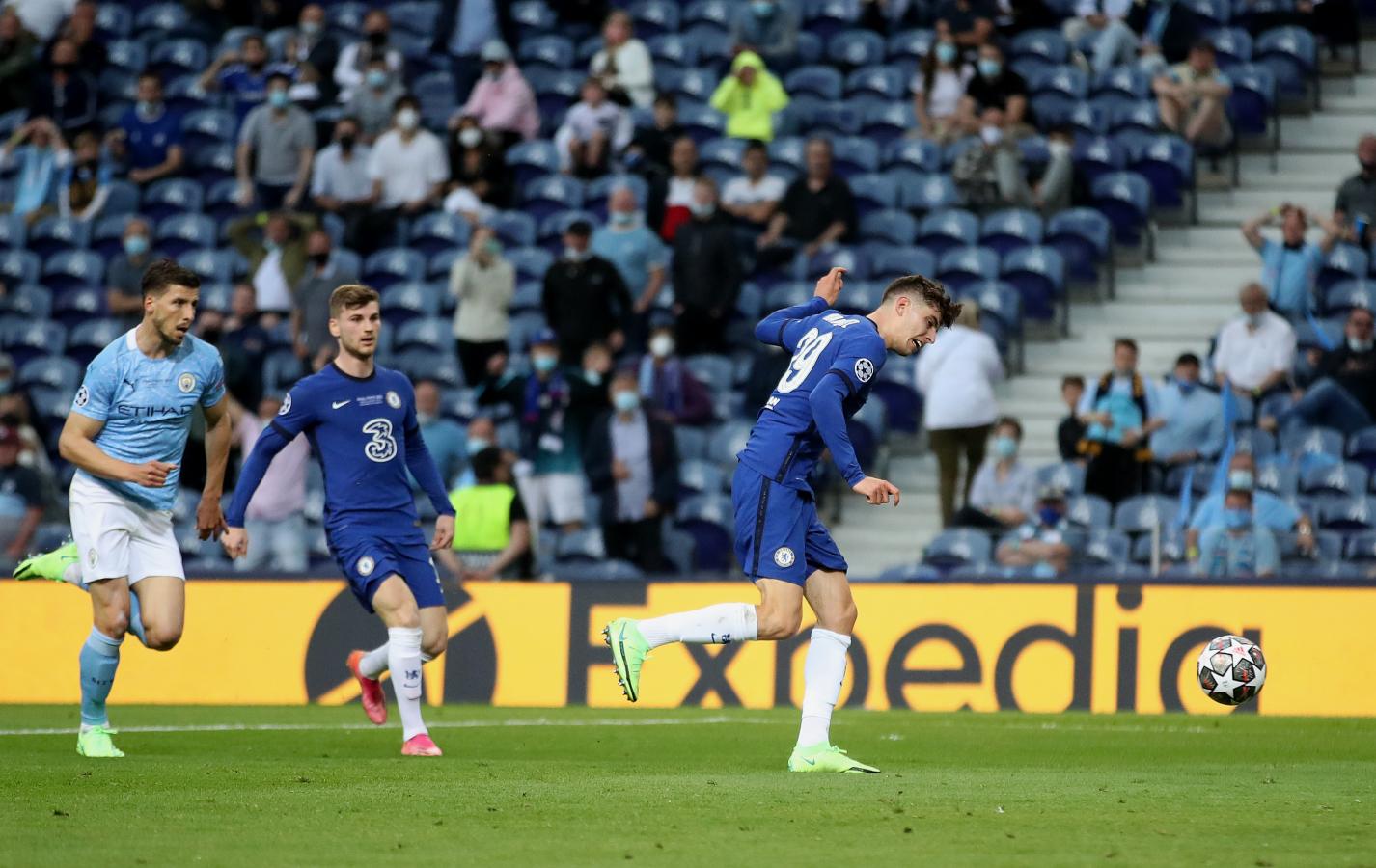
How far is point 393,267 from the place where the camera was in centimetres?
2045

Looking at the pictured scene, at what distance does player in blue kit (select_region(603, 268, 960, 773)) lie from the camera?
8734 millimetres

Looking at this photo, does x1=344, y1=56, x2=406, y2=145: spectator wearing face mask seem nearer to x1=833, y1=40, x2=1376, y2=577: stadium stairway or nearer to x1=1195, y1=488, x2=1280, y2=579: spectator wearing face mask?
x1=833, y1=40, x2=1376, y2=577: stadium stairway

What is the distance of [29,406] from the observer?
18.6 metres

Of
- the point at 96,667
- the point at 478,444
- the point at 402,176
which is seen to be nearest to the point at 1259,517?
the point at 478,444

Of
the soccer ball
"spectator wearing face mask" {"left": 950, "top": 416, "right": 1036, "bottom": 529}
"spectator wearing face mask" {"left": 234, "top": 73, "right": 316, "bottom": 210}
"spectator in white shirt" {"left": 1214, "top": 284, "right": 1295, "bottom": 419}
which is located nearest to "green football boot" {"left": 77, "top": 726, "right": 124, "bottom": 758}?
the soccer ball

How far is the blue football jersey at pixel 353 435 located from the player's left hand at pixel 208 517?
8 cm

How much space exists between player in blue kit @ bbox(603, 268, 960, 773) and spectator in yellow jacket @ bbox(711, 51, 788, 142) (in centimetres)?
1157

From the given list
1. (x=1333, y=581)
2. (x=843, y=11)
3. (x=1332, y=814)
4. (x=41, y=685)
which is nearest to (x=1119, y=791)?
(x=1332, y=814)

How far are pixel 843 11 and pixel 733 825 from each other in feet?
52.2

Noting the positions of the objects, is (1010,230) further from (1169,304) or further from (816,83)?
(816,83)

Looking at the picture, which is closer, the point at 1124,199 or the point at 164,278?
the point at 164,278

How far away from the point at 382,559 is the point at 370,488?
38 centimetres

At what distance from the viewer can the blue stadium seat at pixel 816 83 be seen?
826 inches

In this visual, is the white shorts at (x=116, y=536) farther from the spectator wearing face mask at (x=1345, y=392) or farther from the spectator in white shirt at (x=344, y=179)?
the spectator in white shirt at (x=344, y=179)
